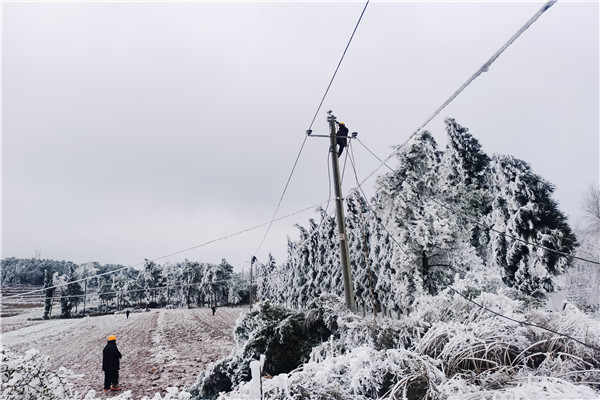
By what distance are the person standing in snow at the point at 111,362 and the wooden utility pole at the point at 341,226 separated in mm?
7631

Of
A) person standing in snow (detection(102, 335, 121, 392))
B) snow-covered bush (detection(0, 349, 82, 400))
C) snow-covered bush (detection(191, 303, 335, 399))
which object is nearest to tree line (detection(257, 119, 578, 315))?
snow-covered bush (detection(191, 303, 335, 399))

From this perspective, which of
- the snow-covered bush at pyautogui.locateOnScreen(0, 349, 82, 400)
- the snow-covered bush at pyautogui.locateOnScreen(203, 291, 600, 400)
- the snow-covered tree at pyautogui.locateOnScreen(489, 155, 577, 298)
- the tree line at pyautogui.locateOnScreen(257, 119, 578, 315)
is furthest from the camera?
the snow-covered tree at pyautogui.locateOnScreen(489, 155, 577, 298)

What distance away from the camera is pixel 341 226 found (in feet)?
23.5

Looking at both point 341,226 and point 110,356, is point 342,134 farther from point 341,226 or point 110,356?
point 110,356

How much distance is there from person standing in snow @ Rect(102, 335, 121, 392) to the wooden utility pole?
7631mm

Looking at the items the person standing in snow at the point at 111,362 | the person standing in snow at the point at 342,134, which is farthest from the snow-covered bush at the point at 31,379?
the person standing in snow at the point at 342,134

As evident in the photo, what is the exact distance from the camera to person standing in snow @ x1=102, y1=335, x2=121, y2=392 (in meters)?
9.69

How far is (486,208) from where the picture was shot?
23.0m

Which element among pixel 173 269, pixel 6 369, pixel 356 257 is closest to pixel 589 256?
pixel 356 257

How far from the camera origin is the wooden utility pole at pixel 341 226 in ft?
22.7

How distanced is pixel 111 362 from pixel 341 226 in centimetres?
890

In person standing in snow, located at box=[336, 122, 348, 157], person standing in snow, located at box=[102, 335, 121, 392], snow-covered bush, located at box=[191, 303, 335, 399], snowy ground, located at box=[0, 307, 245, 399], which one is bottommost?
snowy ground, located at box=[0, 307, 245, 399]

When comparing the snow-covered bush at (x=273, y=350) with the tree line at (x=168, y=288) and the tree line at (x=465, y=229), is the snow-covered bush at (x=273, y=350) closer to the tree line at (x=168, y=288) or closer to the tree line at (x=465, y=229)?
the tree line at (x=465, y=229)

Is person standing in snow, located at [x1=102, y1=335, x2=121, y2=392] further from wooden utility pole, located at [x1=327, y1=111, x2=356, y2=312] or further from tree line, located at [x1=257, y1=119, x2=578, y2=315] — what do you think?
wooden utility pole, located at [x1=327, y1=111, x2=356, y2=312]
